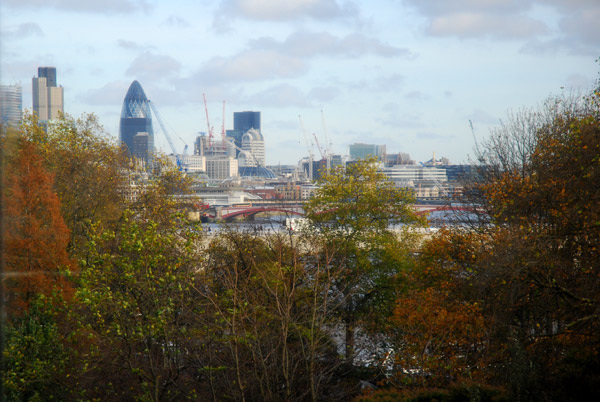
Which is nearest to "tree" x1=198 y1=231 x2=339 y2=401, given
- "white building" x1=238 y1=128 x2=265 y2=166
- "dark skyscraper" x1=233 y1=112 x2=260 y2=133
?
"white building" x1=238 y1=128 x2=265 y2=166

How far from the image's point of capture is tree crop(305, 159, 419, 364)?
8.98 m

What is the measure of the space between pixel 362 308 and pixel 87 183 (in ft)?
14.9

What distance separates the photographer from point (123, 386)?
6398mm

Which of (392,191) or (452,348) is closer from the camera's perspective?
(452,348)

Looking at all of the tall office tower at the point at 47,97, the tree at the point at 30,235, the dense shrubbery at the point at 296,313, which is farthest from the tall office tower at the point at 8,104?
the tall office tower at the point at 47,97

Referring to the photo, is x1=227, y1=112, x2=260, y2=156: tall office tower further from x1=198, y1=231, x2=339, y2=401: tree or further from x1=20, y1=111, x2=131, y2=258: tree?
x1=198, y1=231, x2=339, y2=401: tree

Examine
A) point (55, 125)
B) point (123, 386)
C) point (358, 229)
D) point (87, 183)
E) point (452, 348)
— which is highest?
point (55, 125)

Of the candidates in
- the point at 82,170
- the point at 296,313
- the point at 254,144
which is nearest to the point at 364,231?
the point at 296,313

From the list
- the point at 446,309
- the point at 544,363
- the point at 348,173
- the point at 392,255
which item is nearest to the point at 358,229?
the point at 392,255

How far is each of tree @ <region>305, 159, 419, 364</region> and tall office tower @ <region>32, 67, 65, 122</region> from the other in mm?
4937

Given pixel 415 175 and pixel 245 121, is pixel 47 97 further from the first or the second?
pixel 245 121

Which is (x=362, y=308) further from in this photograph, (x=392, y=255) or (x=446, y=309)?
(x=446, y=309)

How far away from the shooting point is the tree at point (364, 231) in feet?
29.5

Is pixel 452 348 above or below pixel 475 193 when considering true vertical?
below
